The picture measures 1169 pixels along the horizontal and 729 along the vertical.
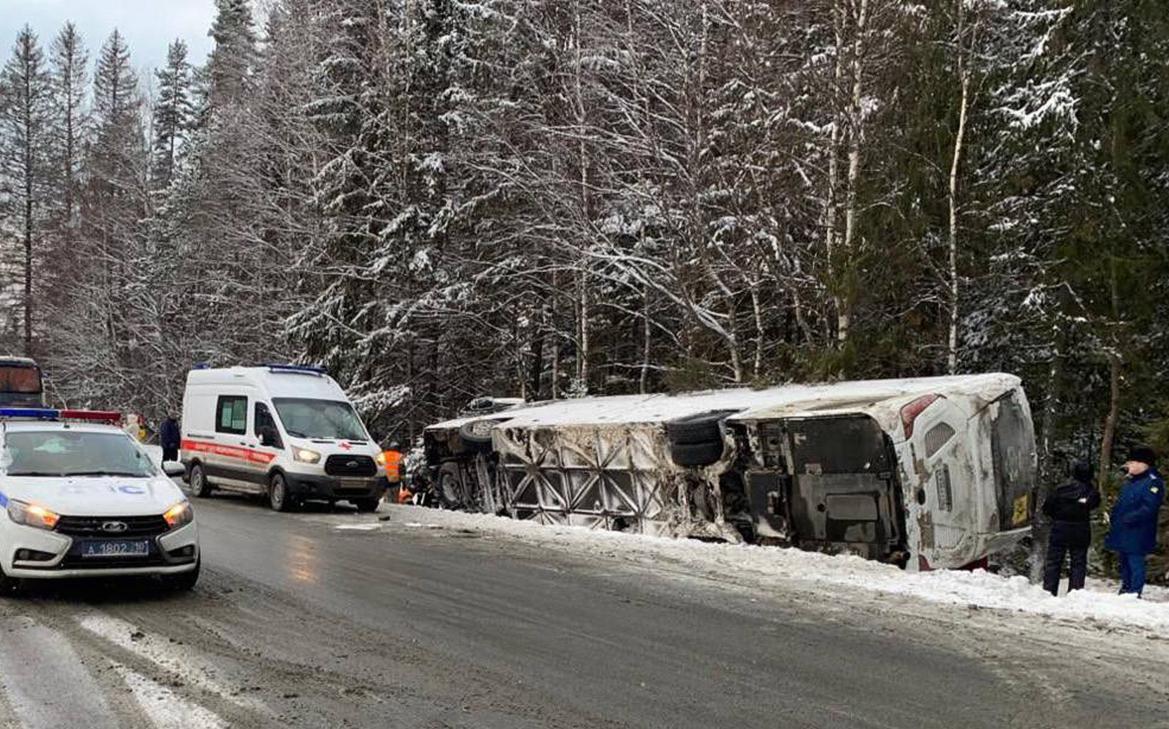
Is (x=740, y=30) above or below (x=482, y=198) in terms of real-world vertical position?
above

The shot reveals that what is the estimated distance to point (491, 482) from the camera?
56.1 ft

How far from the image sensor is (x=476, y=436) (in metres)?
17.1

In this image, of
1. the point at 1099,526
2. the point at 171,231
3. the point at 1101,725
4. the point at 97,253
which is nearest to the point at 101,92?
the point at 97,253

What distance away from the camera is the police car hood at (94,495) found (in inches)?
312

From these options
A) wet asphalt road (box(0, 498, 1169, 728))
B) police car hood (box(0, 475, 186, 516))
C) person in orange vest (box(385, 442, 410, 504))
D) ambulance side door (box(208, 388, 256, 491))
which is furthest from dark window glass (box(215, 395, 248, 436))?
police car hood (box(0, 475, 186, 516))

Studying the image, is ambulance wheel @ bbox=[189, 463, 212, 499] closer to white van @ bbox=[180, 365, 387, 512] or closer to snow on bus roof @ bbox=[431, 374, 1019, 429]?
white van @ bbox=[180, 365, 387, 512]

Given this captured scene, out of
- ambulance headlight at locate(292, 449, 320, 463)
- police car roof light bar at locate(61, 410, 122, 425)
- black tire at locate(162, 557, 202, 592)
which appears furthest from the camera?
ambulance headlight at locate(292, 449, 320, 463)

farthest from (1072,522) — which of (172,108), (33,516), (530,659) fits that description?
(172,108)

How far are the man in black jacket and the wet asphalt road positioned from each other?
2.30m

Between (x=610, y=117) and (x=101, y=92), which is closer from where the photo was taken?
(x=610, y=117)

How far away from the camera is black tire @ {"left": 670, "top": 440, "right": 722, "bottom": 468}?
41.9ft

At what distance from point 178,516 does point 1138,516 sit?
9153 millimetres

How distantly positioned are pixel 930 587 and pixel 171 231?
38400 mm

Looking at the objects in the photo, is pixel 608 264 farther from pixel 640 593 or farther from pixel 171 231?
pixel 171 231
